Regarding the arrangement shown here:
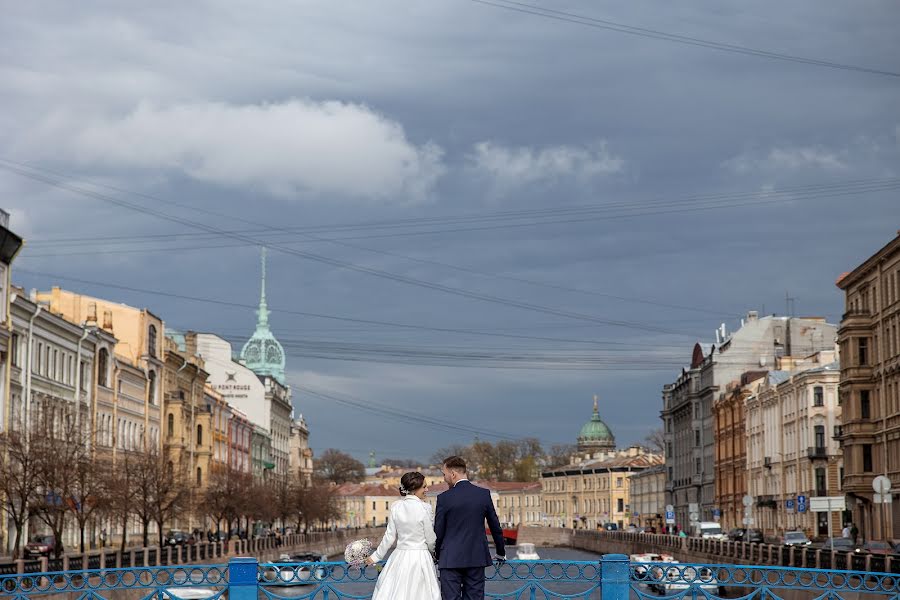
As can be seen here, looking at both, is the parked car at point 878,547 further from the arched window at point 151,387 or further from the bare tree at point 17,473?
the arched window at point 151,387

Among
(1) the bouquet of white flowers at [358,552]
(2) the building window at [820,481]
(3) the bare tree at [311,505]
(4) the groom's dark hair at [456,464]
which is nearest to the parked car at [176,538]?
(2) the building window at [820,481]

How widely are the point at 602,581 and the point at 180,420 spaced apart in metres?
83.0

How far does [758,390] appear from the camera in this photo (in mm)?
110000

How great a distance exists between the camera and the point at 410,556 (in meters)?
14.8

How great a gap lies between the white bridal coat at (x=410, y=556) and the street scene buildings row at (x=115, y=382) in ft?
149

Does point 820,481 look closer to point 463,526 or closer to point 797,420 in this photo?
point 797,420

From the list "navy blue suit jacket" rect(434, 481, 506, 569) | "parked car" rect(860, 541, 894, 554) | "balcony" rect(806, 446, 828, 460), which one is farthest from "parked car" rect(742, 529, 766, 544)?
"navy blue suit jacket" rect(434, 481, 506, 569)

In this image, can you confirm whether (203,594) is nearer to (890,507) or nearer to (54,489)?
(54,489)

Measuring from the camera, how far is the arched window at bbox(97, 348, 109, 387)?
7788cm

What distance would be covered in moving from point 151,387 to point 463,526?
7985 cm

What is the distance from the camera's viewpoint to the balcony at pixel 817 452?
9028cm

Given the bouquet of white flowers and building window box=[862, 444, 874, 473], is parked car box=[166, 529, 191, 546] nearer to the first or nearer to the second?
building window box=[862, 444, 874, 473]

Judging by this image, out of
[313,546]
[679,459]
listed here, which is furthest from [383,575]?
[679,459]

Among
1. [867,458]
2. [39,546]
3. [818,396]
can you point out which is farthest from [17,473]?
[818,396]
